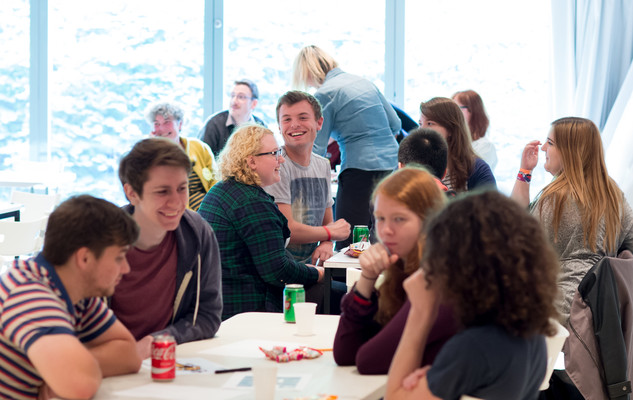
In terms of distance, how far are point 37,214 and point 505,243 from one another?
5476mm

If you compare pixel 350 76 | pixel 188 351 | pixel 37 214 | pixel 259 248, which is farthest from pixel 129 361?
pixel 37 214

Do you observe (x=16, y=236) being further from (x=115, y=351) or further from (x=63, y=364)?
(x=63, y=364)

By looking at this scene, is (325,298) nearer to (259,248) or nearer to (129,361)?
(259,248)

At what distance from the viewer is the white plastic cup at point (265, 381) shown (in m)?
1.60

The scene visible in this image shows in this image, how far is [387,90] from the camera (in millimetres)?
7363

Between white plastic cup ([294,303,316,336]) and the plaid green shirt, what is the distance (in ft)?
2.59

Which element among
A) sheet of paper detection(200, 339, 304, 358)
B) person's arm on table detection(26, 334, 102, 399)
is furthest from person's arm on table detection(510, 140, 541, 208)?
person's arm on table detection(26, 334, 102, 399)

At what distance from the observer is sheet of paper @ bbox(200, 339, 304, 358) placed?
6.67 feet

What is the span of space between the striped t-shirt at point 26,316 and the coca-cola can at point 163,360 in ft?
0.66

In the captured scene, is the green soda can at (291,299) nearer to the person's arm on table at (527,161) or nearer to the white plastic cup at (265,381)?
the white plastic cup at (265,381)

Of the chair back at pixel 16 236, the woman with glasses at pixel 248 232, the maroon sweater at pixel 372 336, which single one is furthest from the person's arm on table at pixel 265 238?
the chair back at pixel 16 236

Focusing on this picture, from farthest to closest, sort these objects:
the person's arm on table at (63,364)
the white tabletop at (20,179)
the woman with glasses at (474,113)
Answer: the white tabletop at (20,179) → the woman with glasses at (474,113) → the person's arm on table at (63,364)

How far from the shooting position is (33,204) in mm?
6230

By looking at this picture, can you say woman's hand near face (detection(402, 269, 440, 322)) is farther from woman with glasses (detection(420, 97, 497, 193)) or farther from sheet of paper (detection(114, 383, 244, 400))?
woman with glasses (detection(420, 97, 497, 193))
